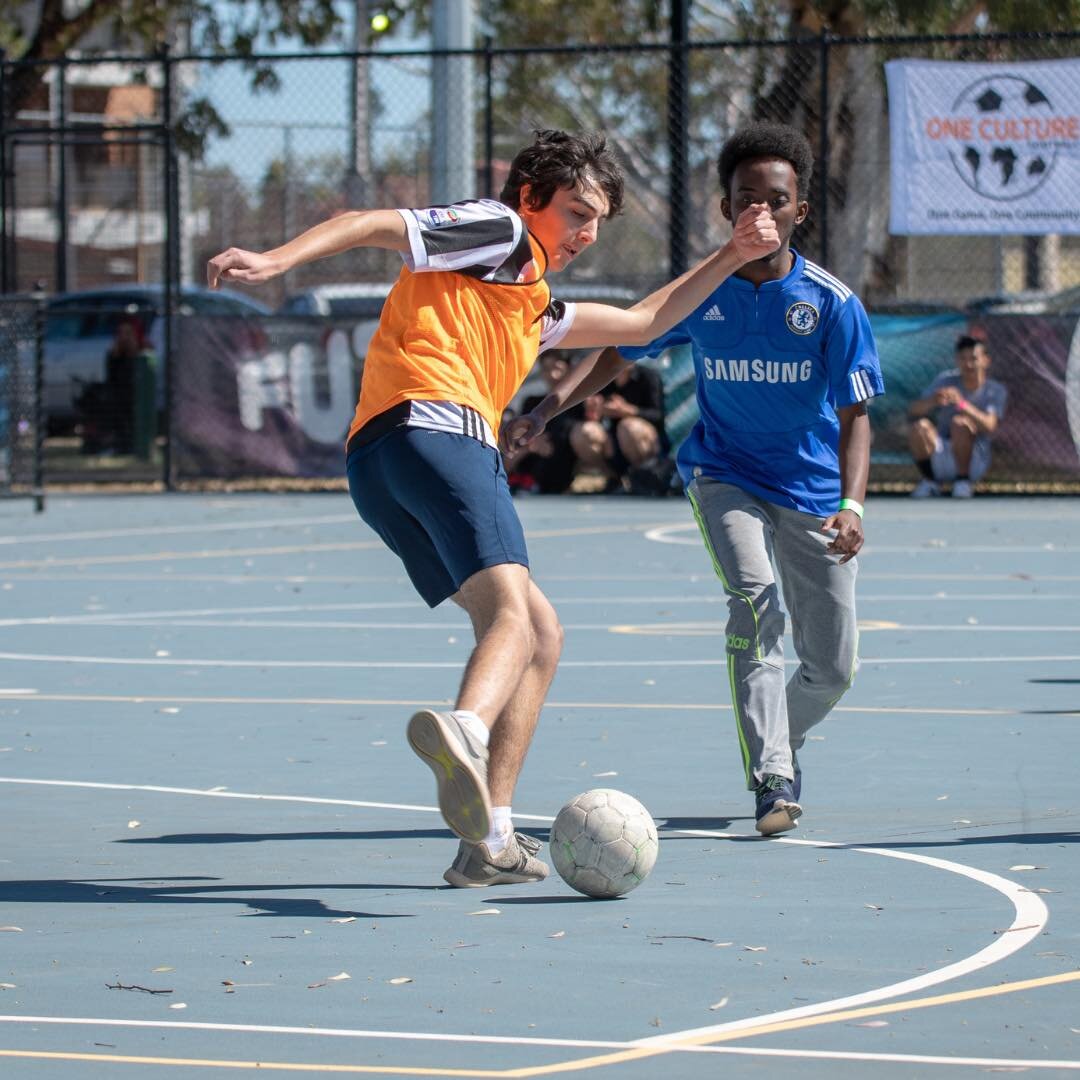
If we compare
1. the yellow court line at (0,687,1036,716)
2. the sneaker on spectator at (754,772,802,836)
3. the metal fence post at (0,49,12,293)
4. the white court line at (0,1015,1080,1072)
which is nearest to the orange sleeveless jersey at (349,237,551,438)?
the sneaker on spectator at (754,772,802,836)

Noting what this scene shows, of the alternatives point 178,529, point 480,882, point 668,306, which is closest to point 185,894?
point 480,882

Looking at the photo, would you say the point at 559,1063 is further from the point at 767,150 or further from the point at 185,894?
the point at 767,150

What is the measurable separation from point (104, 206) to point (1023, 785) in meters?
39.7

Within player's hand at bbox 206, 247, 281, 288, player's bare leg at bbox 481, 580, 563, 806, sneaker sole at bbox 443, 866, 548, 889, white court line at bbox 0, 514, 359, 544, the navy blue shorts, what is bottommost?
white court line at bbox 0, 514, 359, 544

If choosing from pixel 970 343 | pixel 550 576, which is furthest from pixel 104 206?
pixel 550 576

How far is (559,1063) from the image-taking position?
14.0ft

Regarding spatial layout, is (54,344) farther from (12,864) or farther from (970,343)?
(12,864)

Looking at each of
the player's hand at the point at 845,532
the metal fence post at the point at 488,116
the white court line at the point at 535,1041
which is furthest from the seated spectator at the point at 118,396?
the white court line at the point at 535,1041

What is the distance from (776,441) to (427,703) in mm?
2700

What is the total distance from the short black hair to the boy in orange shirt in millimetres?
560

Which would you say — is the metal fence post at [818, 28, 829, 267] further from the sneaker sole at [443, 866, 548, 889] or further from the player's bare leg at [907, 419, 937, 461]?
the sneaker sole at [443, 866, 548, 889]

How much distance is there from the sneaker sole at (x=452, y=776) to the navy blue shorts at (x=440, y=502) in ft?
1.94

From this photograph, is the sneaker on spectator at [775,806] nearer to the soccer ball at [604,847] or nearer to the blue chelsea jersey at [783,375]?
the soccer ball at [604,847]

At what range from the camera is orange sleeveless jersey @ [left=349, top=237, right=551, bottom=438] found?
236 inches
